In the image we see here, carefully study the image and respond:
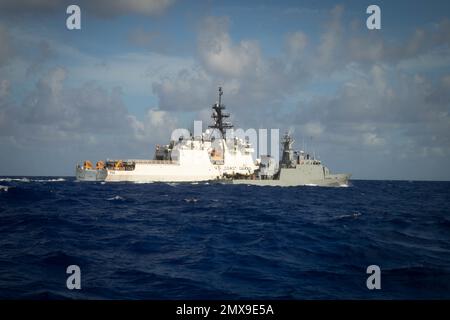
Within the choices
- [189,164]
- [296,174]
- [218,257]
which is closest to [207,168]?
[189,164]

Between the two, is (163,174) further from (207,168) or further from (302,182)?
(302,182)

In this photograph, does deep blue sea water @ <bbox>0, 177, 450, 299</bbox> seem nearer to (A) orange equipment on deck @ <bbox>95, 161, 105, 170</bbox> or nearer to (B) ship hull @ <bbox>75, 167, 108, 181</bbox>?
(B) ship hull @ <bbox>75, 167, 108, 181</bbox>

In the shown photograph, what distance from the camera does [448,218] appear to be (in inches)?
915

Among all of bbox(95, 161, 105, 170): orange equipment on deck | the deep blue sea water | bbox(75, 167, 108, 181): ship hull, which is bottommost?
the deep blue sea water

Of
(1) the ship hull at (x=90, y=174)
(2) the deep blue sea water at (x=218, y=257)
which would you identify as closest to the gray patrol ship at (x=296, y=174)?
(1) the ship hull at (x=90, y=174)

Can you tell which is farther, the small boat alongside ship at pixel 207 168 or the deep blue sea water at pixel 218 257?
the small boat alongside ship at pixel 207 168

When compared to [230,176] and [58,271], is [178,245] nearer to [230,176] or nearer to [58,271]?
[58,271]

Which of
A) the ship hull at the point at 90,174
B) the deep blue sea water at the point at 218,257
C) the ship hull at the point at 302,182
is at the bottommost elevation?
the deep blue sea water at the point at 218,257

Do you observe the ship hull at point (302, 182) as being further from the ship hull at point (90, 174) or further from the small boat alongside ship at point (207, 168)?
the ship hull at point (90, 174)

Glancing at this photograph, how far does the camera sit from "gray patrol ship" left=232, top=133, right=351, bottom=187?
62.3 metres

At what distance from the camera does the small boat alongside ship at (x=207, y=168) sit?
204ft

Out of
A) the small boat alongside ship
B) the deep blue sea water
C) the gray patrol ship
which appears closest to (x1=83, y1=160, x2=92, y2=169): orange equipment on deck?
the small boat alongside ship
